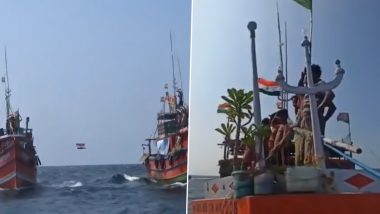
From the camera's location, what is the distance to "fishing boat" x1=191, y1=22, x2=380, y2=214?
376 cm

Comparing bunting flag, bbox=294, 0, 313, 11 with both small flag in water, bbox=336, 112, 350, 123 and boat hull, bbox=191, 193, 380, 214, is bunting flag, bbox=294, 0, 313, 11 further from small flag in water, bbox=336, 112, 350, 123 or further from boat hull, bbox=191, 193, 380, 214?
boat hull, bbox=191, 193, 380, 214

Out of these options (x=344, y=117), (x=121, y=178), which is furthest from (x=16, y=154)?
(x=344, y=117)

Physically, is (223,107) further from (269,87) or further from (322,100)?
(322,100)

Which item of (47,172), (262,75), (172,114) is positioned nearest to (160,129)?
(172,114)

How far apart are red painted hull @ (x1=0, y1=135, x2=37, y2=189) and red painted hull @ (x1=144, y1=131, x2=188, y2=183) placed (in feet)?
2.65

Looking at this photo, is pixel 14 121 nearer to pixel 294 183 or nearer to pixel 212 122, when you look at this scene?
pixel 212 122

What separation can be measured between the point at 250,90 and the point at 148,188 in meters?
1.20

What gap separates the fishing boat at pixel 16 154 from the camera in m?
4.96

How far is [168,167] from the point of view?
4918 mm

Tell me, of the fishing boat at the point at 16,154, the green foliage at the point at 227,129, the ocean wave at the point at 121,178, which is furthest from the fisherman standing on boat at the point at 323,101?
the fishing boat at the point at 16,154

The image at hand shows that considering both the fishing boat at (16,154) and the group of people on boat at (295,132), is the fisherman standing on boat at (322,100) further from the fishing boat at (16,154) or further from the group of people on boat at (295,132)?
the fishing boat at (16,154)

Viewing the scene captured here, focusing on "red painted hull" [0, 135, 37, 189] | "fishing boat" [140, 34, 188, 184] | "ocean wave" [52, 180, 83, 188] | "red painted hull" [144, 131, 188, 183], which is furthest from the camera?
"red painted hull" [0, 135, 37, 189]

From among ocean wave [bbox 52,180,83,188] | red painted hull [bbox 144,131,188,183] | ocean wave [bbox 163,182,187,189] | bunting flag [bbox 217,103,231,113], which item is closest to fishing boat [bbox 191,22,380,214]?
bunting flag [bbox 217,103,231,113]

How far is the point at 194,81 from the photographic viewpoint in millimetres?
4094
